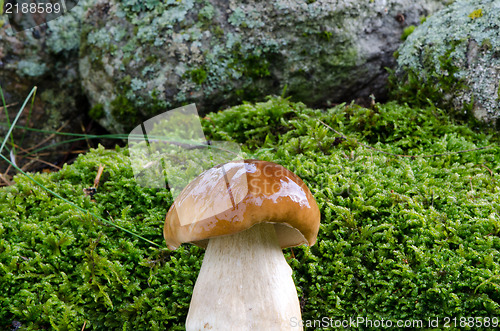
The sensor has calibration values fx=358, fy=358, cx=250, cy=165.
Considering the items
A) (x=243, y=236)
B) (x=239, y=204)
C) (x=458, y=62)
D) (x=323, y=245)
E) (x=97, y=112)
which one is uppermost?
(x=458, y=62)

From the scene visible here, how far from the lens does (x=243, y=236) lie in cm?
173

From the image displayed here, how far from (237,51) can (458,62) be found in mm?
1990

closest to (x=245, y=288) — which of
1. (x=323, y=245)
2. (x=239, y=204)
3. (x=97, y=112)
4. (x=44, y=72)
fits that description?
(x=239, y=204)

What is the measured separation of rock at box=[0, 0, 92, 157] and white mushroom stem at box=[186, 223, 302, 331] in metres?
3.21

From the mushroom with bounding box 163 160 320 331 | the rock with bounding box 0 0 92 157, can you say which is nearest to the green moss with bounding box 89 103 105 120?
the rock with bounding box 0 0 92 157

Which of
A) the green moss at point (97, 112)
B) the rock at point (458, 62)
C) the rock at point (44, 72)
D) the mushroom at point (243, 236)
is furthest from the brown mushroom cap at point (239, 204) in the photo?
the rock at point (44, 72)

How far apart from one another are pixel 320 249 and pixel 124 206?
1.32 m

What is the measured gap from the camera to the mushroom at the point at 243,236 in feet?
4.92

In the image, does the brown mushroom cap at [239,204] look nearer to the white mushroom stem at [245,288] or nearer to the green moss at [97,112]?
the white mushroom stem at [245,288]

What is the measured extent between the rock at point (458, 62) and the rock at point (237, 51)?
1.43ft

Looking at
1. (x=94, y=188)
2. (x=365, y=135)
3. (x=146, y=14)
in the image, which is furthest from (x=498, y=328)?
(x=146, y=14)

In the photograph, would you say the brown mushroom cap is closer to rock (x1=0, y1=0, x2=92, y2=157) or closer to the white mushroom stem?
the white mushroom stem

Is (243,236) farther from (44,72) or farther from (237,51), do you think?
(44,72)

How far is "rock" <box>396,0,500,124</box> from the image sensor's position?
9.43ft
